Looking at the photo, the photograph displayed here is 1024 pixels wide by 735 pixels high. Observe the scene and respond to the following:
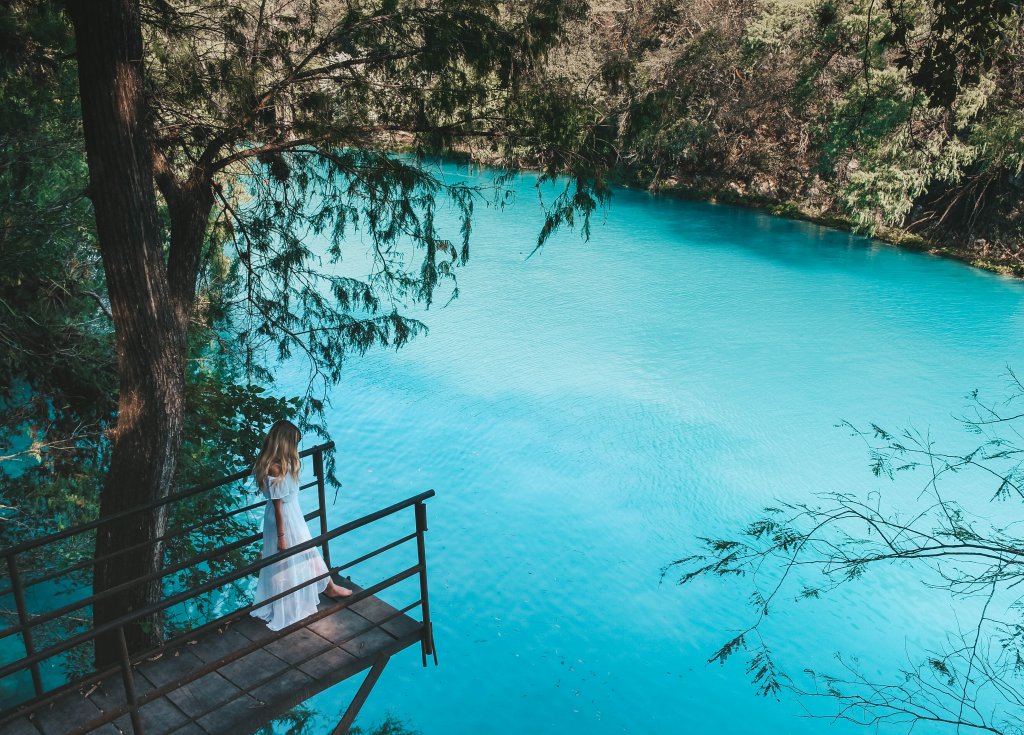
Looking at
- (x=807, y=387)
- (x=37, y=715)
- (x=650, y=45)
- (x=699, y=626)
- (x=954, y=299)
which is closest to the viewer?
(x=37, y=715)

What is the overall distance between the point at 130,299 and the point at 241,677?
1813 mm

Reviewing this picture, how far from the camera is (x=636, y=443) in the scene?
10641 mm

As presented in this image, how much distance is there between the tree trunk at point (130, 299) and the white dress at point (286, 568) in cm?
54

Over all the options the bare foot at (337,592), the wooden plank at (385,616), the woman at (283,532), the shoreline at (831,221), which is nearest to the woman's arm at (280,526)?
the woman at (283,532)

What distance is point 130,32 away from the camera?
366cm

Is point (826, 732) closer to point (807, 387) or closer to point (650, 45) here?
point (807, 387)

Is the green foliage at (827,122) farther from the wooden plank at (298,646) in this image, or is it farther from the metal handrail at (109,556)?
the wooden plank at (298,646)

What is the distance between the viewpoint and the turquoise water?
280 inches

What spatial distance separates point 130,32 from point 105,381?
3.34m

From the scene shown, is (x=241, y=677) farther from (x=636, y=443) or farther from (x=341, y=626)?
(x=636, y=443)

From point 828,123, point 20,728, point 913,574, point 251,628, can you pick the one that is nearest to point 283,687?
point 251,628

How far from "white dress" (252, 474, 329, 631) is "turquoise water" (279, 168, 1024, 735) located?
10.7 ft

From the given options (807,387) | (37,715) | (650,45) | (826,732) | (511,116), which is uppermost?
(650,45)

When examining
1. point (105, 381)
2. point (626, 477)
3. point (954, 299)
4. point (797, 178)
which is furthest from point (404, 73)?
point (797, 178)
